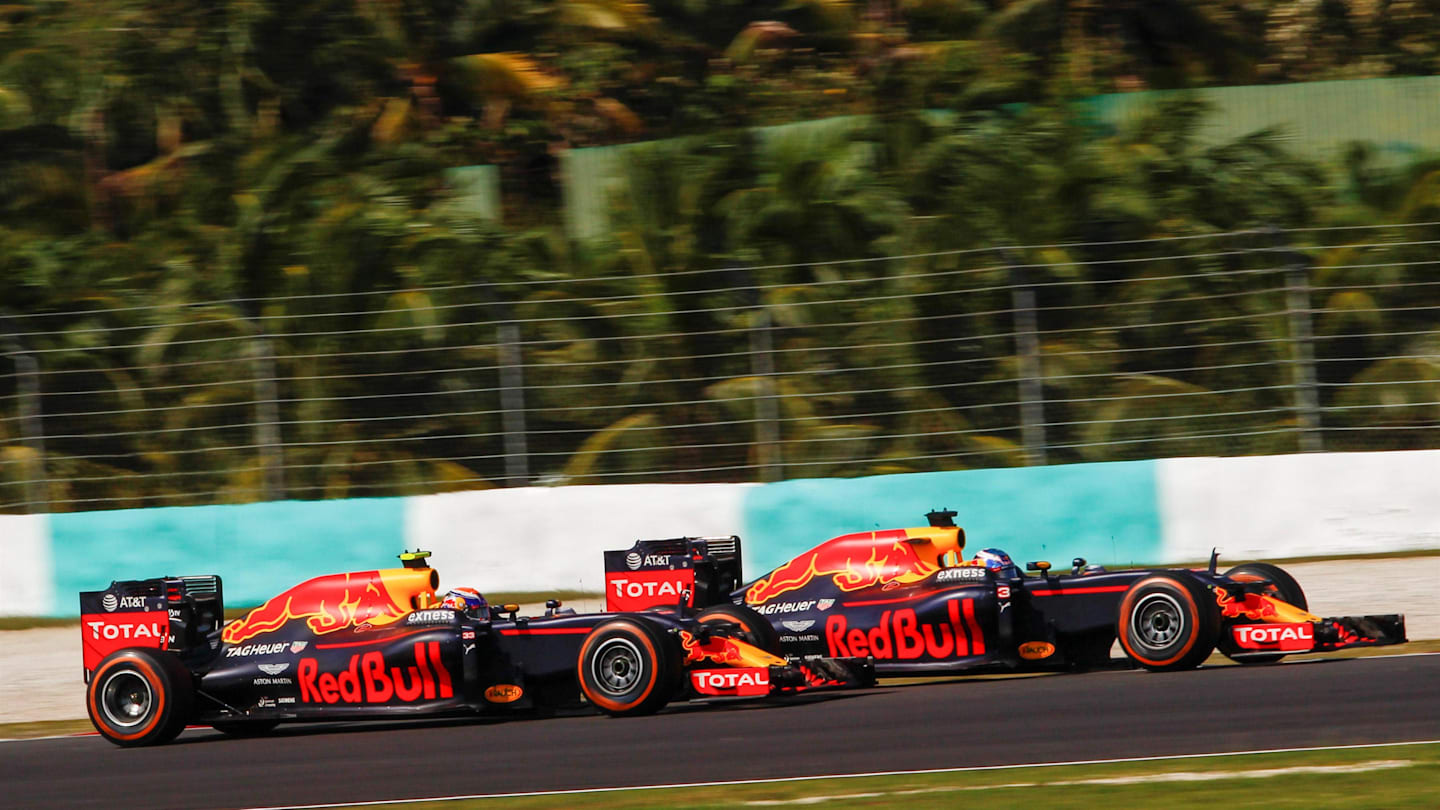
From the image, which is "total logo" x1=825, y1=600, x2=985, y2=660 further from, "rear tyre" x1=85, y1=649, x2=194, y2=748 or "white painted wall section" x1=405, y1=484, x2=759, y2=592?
"rear tyre" x1=85, y1=649, x2=194, y2=748

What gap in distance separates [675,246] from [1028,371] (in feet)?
16.6

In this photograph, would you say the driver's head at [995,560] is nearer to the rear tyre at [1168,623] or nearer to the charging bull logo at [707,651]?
the rear tyre at [1168,623]

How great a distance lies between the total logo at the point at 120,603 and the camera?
10.4 metres

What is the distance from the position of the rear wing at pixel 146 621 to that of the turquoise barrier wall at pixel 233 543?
367 centimetres

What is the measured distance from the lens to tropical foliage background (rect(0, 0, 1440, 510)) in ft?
46.6

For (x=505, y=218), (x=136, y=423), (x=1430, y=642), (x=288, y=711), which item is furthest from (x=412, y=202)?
(x=1430, y=642)

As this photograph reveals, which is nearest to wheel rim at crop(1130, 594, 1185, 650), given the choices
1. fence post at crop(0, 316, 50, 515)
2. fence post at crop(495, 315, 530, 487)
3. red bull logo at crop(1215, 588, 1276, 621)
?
red bull logo at crop(1215, 588, 1276, 621)

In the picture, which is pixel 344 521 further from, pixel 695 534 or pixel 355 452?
pixel 695 534

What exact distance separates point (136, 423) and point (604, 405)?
163 inches

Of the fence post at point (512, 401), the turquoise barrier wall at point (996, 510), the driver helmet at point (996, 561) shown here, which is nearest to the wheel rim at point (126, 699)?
the fence post at point (512, 401)

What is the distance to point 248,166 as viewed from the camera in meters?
20.6

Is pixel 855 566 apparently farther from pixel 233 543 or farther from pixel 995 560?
pixel 233 543

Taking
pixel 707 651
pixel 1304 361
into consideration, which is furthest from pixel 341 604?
pixel 1304 361

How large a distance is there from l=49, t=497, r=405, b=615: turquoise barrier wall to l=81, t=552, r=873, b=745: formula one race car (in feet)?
12.5
